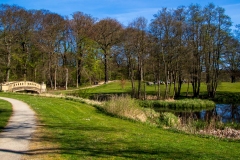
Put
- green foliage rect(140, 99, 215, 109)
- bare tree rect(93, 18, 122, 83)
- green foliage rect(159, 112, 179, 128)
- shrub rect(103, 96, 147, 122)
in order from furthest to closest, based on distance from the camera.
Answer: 1. bare tree rect(93, 18, 122, 83)
2. green foliage rect(140, 99, 215, 109)
3. green foliage rect(159, 112, 179, 128)
4. shrub rect(103, 96, 147, 122)

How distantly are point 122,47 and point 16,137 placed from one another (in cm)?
2792

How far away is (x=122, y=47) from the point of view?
115 feet

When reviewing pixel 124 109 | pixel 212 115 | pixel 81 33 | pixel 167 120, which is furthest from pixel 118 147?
pixel 81 33

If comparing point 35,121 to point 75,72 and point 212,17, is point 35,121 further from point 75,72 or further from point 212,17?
point 75,72

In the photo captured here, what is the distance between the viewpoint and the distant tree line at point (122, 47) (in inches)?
1230

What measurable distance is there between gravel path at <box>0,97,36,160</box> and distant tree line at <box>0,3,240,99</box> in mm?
22252

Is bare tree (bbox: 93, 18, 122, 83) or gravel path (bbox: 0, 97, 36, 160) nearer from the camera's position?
gravel path (bbox: 0, 97, 36, 160)

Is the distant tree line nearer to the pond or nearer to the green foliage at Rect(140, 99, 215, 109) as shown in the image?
the green foliage at Rect(140, 99, 215, 109)

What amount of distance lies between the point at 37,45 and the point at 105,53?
14.9m

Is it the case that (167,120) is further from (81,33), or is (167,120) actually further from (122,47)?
(81,33)

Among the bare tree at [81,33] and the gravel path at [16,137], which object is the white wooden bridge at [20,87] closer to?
the bare tree at [81,33]

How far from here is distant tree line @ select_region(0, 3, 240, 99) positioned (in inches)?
1230

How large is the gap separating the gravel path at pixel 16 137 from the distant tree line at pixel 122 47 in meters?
22.3

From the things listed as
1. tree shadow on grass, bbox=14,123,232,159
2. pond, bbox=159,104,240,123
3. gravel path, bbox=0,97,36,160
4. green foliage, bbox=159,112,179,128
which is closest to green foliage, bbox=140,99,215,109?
pond, bbox=159,104,240,123
